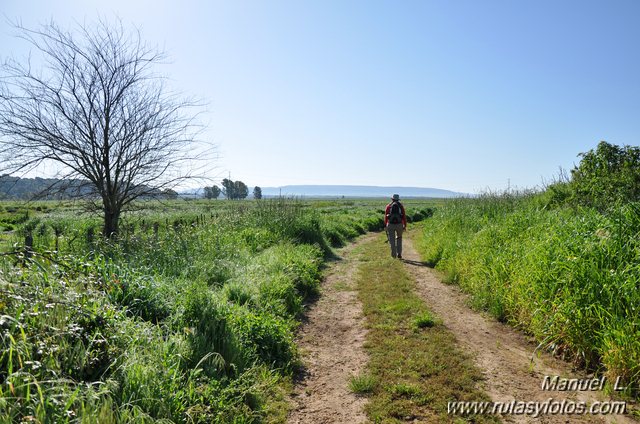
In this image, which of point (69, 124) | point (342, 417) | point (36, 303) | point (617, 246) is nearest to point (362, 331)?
point (342, 417)

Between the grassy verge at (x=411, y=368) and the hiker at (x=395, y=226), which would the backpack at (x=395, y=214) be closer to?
the hiker at (x=395, y=226)

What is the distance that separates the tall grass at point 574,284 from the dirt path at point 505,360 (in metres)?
0.26

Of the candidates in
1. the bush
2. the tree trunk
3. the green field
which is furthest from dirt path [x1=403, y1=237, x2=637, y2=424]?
the tree trunk

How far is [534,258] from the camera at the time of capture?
5695 mm

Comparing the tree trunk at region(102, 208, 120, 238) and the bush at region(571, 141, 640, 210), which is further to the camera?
the bush at region(571, 141, 640, 210)

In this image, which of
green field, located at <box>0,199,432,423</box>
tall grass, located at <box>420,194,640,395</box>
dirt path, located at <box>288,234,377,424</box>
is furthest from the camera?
tall grass, located at <box>420,194,640,395</box>

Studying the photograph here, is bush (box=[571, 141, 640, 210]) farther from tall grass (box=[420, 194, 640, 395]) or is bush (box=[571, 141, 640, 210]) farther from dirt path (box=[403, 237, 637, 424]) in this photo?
dirt path (box=[403, 237, 637, 424])

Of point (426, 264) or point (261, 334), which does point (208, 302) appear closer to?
point (261, 334)

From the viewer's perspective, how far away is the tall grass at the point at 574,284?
373 cm

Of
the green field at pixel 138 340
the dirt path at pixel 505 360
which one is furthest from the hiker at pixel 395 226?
the green field at pixel 138 340

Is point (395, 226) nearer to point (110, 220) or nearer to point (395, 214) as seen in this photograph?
point (395, 214)

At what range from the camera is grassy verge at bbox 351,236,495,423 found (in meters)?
3.38

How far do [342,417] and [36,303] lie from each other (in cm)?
290

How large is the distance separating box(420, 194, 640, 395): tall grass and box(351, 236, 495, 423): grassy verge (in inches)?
50.7
